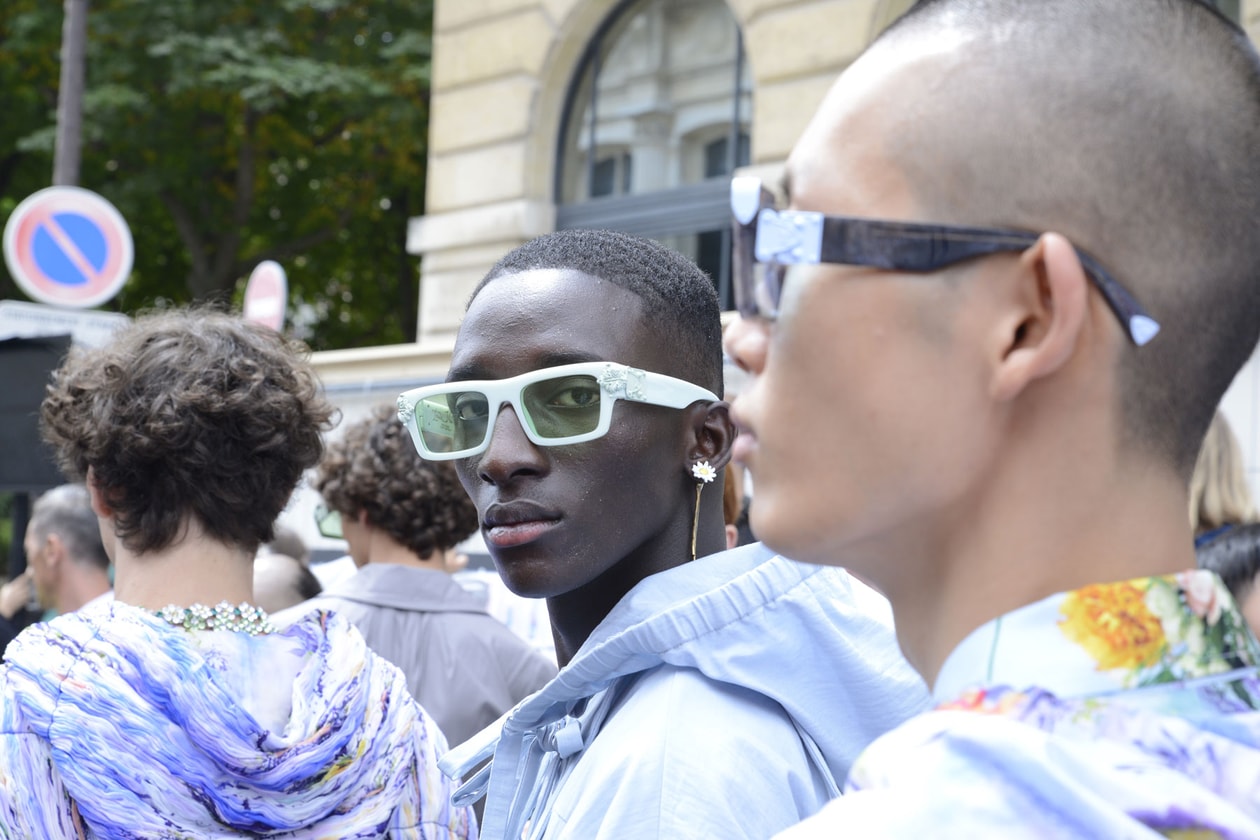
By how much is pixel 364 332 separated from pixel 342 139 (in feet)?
14.6

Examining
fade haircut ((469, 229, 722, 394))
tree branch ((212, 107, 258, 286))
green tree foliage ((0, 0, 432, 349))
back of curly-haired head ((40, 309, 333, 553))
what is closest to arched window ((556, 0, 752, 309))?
green tree foliage ((0, 0, 432, 349))

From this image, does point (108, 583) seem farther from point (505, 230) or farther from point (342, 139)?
point (342, 139)

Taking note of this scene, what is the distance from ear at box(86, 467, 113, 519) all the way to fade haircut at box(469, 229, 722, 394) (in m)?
0.84

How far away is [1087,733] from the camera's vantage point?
0.95 m

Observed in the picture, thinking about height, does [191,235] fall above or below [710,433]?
above

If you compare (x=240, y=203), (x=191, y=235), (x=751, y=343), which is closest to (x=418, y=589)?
(x=751, y=343)

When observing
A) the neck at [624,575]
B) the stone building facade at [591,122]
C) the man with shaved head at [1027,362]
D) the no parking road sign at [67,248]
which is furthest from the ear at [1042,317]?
the stone building facade at [591,122]

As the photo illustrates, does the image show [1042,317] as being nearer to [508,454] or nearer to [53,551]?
[508,454]

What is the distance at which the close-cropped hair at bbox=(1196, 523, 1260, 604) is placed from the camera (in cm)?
315

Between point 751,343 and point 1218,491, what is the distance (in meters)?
2.79

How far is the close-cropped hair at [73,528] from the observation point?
5637 millimetres

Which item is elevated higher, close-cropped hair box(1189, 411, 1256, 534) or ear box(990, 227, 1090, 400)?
ear box(990, 227, 1090, 400)

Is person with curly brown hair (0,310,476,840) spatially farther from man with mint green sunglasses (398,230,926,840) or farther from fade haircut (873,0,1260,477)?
fade haircut (873,0,1260,477)

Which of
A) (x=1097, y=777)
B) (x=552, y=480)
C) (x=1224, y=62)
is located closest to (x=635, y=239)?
(x=552, y=480)
